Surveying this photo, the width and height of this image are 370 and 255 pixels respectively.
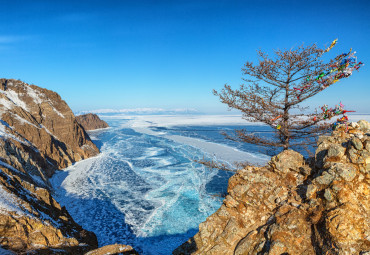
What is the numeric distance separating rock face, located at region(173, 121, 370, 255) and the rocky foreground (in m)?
5.18

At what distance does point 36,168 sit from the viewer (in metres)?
23.1

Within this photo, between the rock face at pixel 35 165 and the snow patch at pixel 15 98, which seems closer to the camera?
the rock face at pixel 35 165

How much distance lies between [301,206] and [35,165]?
27.5 meters

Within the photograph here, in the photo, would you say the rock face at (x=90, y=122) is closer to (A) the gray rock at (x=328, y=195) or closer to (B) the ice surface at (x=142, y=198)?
(B) the ice surface at (x=142, y=198)

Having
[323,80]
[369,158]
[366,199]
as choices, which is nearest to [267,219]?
[366,199]

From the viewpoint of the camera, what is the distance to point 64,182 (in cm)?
2756

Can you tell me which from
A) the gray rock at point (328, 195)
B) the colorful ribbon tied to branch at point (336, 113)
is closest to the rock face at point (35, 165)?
the gray rock at point (328, 195)

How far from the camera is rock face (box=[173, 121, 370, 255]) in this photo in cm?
471

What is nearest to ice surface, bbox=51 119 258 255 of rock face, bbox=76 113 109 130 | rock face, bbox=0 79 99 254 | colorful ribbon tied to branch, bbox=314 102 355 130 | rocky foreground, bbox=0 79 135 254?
rocky foreground, bbox=0 79 135 254

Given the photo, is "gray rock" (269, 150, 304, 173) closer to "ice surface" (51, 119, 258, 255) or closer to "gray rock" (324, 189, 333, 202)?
"gray rock" (324, 189, 333, 202)

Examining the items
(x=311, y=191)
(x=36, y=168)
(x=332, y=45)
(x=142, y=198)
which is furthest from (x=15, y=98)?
(x=311, y=191)

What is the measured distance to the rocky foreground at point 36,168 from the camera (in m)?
9.70

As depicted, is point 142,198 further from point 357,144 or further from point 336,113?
point 357,144

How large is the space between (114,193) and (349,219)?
77.9ft
